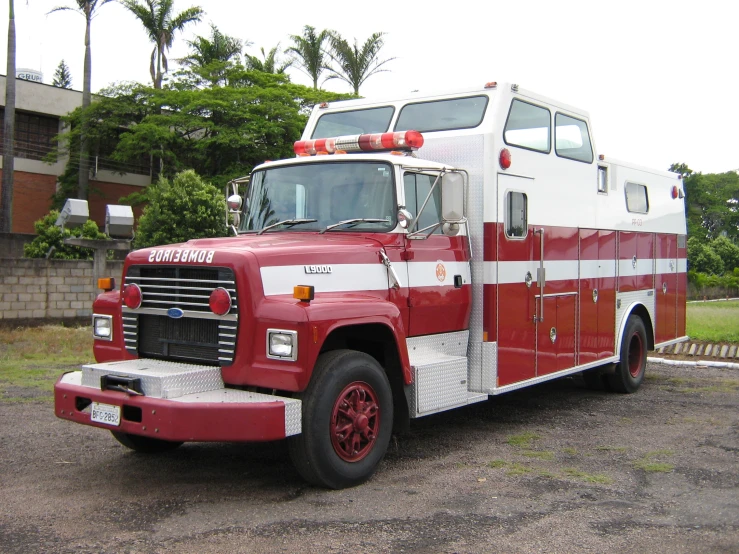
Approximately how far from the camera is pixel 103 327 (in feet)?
21.8

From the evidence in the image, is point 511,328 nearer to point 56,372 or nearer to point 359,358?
point 359,358

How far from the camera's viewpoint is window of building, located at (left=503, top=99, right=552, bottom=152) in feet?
25.7

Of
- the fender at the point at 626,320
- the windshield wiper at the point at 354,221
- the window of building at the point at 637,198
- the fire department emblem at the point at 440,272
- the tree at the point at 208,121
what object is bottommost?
the fender at the point at 626,320

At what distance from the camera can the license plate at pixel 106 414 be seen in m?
5.52

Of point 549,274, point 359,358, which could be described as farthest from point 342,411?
point 549,274

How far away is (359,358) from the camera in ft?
19.6

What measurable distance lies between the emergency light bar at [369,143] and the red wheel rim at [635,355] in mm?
5025

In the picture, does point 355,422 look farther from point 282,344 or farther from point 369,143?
point 369,143

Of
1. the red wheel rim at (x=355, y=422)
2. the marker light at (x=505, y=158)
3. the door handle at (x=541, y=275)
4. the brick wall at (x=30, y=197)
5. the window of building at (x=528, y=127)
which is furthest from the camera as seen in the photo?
the brick wall at (x=30, y=197)

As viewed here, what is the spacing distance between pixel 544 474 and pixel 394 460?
1268 mm

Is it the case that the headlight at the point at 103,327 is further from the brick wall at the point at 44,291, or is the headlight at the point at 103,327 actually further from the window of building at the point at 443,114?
the brick wall at the point at 44,291

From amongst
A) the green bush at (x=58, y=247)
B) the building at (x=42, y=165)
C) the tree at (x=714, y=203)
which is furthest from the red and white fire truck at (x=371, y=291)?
the tree at (x=714, y=203)

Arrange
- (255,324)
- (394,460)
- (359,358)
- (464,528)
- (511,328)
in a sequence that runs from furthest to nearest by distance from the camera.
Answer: (511,328) → (394,460) → (359,358) → (255,324) → (464,528)

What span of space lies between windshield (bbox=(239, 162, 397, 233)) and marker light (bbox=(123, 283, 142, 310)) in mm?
1302
